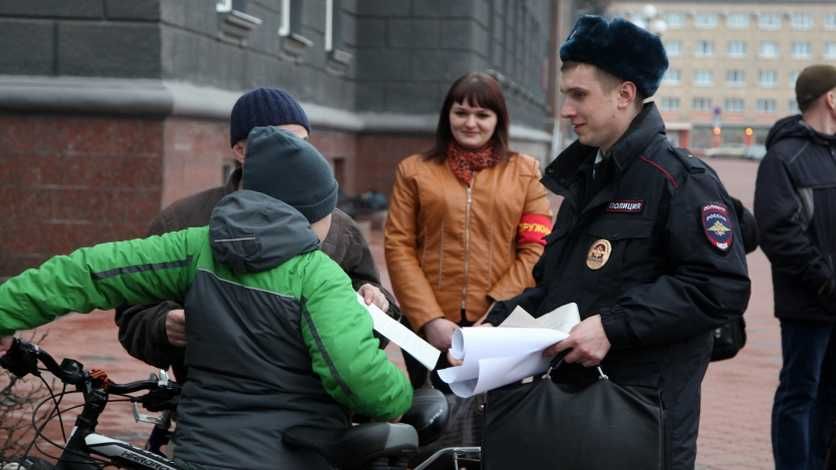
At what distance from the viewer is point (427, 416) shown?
3666 millimetres

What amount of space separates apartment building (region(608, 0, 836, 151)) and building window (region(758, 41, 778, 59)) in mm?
82

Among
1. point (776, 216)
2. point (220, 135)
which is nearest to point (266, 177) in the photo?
point (776, 216)

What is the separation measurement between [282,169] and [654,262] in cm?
99

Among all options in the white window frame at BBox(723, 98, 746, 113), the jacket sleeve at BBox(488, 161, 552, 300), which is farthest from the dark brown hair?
the white window frame at BBox(723, 98, 746, 113)

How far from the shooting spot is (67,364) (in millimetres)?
3195

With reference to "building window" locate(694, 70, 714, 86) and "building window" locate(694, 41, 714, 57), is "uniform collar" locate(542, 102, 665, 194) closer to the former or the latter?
"building window" locate(694, 41, 714, 57)

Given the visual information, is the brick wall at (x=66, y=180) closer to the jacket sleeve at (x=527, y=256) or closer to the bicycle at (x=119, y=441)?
the jacket sleeve at (x=527, y=256)

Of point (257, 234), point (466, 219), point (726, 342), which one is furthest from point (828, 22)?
point (257, 234)

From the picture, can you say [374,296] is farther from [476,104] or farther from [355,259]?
[476,104]

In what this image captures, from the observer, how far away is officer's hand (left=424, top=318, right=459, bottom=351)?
5.25 metres

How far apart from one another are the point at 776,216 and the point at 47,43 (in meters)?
7.00

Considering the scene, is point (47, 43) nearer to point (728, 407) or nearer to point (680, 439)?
point (728, 407)

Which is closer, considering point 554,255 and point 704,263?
point 704,263

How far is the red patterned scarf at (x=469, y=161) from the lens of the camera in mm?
5465
